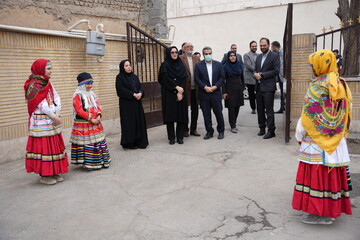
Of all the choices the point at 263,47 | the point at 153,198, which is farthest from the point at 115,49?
the point at 153,198

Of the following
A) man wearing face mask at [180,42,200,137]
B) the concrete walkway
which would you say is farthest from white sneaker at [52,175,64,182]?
man wearing face mask at [180,42,200,137]

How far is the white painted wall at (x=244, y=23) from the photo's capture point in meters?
15.0

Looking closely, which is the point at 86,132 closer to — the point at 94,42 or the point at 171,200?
the point at 171,200

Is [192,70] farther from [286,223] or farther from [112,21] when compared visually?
[286,223]

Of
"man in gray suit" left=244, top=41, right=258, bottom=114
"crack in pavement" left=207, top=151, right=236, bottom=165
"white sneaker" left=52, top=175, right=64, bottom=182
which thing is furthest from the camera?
"man in gray suit" left=244, top=41, right=258, bottom=114

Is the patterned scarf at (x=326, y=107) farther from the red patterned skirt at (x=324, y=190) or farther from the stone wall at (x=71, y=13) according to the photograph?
the stone wall at (x=71, y=13)

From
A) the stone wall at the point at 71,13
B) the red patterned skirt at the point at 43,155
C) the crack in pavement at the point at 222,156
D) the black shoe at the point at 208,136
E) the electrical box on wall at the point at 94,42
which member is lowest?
the crack in pavement at the point at 222,156

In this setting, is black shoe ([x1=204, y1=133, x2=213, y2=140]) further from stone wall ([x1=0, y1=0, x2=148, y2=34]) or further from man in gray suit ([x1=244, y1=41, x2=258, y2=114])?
stone wall ([x1=0, y1=0, x2=148, y2=34])

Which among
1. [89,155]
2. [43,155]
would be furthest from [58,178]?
[89,155]

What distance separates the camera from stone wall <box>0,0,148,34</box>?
5672mm

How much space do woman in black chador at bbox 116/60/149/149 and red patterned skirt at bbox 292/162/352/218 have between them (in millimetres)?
3471

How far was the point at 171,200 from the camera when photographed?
3.94 m

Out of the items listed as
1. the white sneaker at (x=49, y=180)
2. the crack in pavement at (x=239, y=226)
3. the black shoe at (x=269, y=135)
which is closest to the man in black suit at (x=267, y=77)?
the black shoe at (x=269, y=135)

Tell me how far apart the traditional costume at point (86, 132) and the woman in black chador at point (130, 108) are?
972 millimetres
